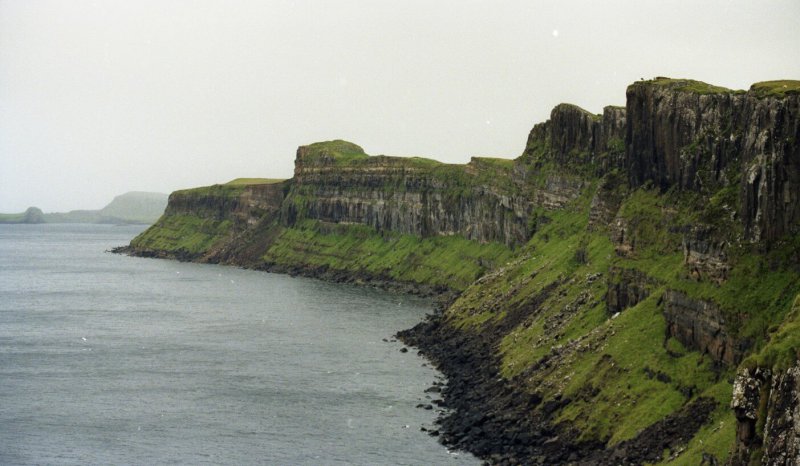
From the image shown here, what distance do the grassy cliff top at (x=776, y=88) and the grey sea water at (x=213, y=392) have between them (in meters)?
42.7

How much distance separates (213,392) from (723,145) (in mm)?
67029

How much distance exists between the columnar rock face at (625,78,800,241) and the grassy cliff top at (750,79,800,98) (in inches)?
10.0

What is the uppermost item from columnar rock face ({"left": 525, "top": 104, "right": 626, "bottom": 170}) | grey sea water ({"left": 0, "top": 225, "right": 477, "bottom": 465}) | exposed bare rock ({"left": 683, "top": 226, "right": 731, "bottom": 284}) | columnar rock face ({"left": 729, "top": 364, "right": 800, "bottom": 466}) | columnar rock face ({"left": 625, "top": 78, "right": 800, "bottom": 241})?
columnar rock face ({"left": 525, "top": 104, "right": 626, "bottom": 170})

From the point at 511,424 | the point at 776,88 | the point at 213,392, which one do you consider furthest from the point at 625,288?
the point at 213,392

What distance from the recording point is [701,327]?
270 feet

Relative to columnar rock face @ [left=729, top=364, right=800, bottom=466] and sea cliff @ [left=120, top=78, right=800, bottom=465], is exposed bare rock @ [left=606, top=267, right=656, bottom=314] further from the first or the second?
columnar rock face @ [left=729, top=364, right=800, bottom=466]

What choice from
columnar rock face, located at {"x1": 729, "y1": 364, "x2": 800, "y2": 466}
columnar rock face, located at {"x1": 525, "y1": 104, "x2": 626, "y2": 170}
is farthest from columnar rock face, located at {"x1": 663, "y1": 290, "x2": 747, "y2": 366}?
columnar rock face, located at {"x1": 525, "y1": 104, "x2": 626, "y2": 170}

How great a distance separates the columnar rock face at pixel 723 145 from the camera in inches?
3081

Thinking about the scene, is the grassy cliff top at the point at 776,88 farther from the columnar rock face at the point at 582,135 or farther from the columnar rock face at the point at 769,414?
the columnar rock face at the point at 582,135

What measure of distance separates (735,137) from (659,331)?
68.5 feet

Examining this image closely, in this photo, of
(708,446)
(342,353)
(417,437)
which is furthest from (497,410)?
(342,353)

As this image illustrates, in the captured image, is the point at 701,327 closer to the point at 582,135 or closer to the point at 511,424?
the point at 511,424

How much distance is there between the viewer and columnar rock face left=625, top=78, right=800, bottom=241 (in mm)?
78250

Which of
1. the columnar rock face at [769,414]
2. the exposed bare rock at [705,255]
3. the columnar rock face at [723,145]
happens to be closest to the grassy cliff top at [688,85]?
the columnar rock face at [723,145]
